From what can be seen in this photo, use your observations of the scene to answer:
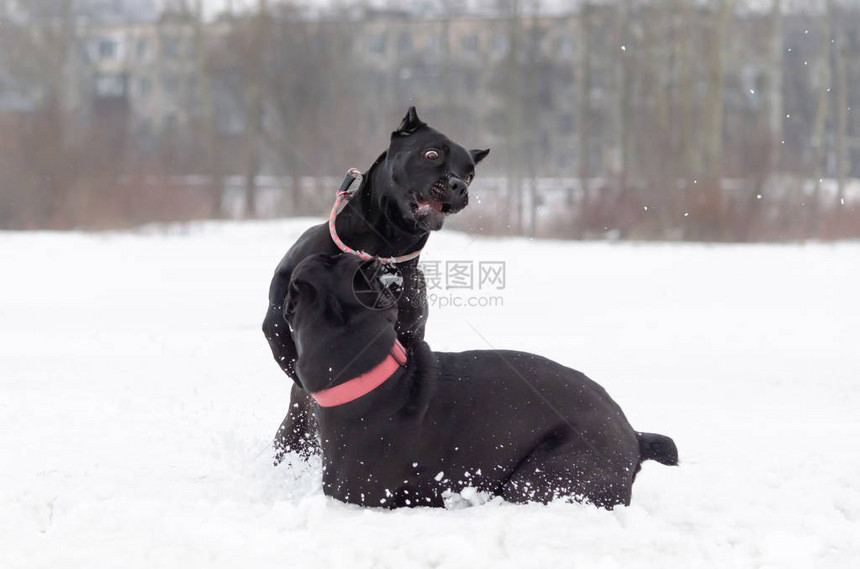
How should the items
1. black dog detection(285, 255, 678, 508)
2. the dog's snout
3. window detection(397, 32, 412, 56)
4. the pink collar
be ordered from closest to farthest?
black dog detection(285, 255, 678, 508), the dog's snout, the pink collar, window detection(397, 32, 412, 56)

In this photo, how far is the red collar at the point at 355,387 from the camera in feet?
10.4

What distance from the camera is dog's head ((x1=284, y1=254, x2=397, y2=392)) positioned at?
3176mm

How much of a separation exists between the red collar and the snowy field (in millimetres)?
369

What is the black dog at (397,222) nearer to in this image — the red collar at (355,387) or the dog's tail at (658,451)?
the red collar at (355,387)

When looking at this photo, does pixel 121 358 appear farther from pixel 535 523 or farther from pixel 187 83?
pixel 187 83

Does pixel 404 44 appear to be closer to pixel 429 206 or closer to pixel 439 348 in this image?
pixel 439 348

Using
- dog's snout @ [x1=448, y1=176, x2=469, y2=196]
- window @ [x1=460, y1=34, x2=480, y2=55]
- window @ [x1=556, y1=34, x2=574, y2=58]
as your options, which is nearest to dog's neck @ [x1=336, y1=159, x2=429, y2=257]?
dog's snout @ [x1=448, y1=176, x2=469, y2=196]

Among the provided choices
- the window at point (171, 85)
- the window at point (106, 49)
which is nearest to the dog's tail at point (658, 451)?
the window at point (171, 85)

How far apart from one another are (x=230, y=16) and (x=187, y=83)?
2.68 m

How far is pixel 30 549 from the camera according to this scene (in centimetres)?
279

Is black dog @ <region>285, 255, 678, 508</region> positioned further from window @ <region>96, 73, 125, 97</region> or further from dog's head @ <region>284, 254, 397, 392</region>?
window @ <region>96, 73, 125, 97</region>

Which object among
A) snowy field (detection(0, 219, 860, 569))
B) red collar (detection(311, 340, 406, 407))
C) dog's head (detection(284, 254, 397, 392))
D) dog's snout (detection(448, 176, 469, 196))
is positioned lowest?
snowy field (detection(0, 219, 860, 569))

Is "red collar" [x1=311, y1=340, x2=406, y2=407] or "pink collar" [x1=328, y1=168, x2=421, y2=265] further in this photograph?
"pink collar" [x1=328, y1=168, x2=421, y2=265]

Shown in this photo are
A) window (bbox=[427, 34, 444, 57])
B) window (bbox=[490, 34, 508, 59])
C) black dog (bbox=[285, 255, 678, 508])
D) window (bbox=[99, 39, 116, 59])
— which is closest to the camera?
black dog (bbox=[285, 255, 678, 508])
